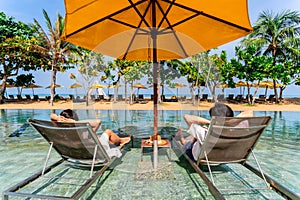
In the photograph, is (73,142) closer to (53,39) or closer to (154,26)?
(154,26)

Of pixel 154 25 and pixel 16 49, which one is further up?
pixel 16 49

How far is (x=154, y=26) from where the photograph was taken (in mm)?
3600

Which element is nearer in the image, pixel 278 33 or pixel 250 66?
pixel 250 66

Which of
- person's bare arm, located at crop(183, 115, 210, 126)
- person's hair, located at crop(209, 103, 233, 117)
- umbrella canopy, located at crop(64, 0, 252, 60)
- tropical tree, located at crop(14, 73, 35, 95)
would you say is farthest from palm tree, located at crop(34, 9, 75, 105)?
person's hair, located at crop(209, 103, 233, 117)

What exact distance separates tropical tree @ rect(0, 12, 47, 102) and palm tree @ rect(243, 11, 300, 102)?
886 inches

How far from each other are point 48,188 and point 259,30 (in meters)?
24.2

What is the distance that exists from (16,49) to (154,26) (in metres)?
20.5

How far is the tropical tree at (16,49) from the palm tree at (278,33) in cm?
2250

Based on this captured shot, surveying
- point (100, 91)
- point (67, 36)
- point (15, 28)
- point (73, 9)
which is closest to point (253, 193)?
point (73, 9)

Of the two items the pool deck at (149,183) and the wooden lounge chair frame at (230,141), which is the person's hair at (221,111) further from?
the pool deck at (149,183)

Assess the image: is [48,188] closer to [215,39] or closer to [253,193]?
[253,193]

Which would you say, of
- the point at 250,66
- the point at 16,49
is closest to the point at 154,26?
the point at 250,66

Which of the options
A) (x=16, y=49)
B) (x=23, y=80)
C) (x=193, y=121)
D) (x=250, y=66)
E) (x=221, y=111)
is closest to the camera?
(x=221, y=111)

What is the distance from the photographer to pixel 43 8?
18.5 meters
